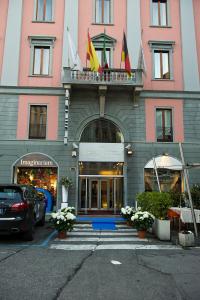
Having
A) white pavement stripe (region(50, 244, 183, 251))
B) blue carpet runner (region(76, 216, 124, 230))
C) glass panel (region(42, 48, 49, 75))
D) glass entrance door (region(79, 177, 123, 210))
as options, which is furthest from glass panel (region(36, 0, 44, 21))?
white pavement stripe (region(50, 244, 183, 251))

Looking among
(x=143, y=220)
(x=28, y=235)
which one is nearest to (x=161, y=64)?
(x=143, y=220)

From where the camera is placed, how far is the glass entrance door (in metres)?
17.8

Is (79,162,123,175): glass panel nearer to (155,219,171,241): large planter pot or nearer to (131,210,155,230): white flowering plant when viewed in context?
(131,210,155,230): white flowering plant

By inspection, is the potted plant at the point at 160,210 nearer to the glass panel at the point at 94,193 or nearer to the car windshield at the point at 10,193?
the car windshield at the point at 10,193

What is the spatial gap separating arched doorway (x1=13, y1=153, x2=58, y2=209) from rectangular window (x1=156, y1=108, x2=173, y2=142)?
7.03m

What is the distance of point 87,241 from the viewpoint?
9.49 metres

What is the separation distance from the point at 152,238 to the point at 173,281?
499 centimetres

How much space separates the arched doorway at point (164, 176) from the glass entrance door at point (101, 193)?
1.79 metres

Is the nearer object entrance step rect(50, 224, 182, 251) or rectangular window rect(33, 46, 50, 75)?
entrance step rect(50, 224, 182, 251)

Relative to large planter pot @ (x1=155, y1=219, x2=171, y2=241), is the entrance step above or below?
below

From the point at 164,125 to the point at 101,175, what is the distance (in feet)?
17.5

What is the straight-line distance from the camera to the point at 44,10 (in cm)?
1955

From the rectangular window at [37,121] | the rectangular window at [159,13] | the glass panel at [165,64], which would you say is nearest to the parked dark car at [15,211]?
the rectangular window at [37,121]

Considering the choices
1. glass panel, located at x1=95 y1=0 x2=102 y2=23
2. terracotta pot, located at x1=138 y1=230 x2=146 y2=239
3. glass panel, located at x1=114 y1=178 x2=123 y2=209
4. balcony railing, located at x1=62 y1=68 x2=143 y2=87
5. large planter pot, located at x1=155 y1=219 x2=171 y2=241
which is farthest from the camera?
glass panel, located at x1=95 y1=0 x2=102 y2=23
